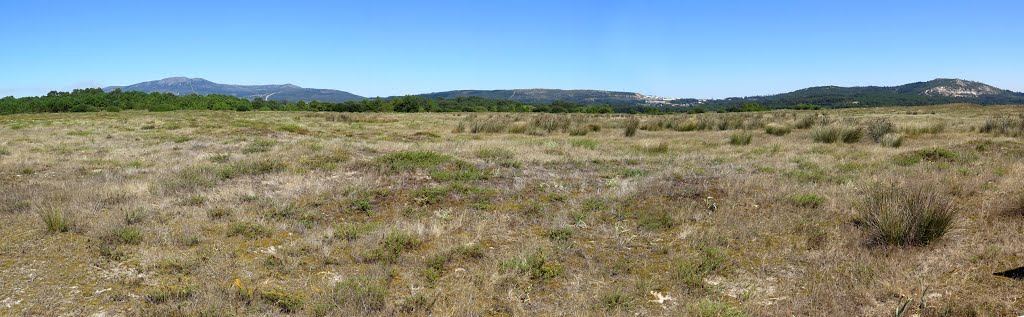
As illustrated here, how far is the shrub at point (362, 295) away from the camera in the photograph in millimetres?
4242

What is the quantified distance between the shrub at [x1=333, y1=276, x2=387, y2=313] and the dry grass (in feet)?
0.06

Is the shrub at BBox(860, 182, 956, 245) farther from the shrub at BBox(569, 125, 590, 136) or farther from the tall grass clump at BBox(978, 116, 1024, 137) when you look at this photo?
the tall grass clump at BBox(978, 116, 1024, 137)

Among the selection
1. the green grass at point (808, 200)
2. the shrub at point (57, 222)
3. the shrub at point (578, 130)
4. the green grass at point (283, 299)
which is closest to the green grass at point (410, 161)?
the shrub at point (57, 222)

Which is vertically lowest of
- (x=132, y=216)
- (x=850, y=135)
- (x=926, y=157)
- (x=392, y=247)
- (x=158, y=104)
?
(x=392, y=247)

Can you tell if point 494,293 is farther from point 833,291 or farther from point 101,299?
point 101,299

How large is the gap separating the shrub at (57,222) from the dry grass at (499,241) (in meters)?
0.03

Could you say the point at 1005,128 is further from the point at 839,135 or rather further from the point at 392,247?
the point at 392,247

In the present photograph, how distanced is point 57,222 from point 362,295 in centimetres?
433

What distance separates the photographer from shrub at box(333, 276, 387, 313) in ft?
13.9

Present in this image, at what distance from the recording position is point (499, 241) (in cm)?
616

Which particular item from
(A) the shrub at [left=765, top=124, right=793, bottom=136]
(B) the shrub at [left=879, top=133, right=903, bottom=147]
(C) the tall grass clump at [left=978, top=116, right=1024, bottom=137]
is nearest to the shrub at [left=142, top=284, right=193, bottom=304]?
(B) the shrub at [left=879, top=133, right=903, bottom=147]

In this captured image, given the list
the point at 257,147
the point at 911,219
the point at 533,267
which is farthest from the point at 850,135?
the point at 257,147

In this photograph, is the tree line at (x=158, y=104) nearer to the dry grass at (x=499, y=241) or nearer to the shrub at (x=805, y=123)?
the shrub at (x=805, y=123)

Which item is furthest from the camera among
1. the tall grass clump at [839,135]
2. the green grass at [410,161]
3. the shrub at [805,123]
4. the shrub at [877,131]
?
the shrub at [805,123]
